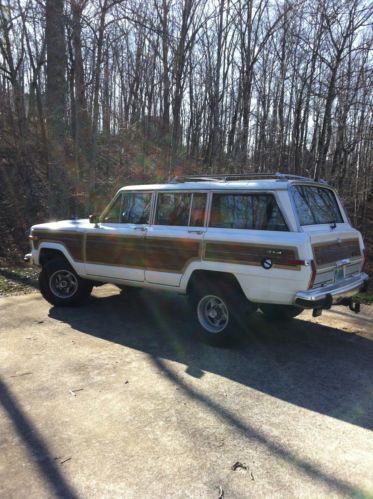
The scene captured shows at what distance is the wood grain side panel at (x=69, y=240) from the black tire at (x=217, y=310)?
2.00 m

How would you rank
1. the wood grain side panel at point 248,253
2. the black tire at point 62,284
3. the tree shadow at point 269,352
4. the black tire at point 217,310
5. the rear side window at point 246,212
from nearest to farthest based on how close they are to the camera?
the tree shadow at point 269,352 < the wood grain side panel at point 248,253 < the rear side window at point 246,212 < the black tire at point 217,310 < the black tire at point 62,284

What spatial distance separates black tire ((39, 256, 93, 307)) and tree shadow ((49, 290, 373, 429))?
0.61 feet

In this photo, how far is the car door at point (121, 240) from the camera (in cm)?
571

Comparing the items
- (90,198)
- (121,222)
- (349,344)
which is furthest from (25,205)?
(349,344)

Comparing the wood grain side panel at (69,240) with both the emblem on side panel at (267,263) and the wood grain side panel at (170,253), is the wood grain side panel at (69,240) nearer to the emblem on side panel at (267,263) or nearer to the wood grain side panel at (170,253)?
the wood grain side panel at (170,253)

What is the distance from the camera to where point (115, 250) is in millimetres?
5910

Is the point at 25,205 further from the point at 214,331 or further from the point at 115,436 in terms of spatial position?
the point at 115,436

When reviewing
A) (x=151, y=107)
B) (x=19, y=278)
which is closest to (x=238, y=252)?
(x=19, y=278)

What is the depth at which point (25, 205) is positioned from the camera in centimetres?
1333

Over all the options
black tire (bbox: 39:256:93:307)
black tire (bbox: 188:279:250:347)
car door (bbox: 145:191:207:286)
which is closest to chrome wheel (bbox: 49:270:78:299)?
black tire (bbox: 39:256:93:307)

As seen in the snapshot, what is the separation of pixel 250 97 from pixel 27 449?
16.4 meters

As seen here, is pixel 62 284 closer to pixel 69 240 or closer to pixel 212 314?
pixel 69 240

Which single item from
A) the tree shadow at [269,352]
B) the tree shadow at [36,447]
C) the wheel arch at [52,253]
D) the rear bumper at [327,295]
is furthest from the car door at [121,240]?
the tree shadow at [36,447]

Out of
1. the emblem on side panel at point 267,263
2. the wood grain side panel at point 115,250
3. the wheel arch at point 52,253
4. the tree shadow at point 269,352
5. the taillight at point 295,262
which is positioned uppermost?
the taillight at point 295,262
